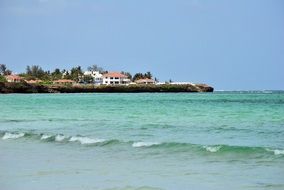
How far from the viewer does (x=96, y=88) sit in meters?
133

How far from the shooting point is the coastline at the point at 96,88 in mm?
124125

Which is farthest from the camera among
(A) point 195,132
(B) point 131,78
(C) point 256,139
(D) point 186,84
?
(B) point 131,78

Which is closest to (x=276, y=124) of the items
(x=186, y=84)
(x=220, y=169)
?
(x=220, y=169)

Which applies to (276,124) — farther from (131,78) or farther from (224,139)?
(131,78)

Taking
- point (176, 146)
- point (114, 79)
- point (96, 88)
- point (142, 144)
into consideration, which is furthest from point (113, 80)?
point (176, 146)

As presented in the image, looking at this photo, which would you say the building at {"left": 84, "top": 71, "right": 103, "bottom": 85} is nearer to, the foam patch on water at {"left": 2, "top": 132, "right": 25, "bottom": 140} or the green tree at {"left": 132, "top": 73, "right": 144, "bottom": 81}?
the green tree at {"left": 132, "top": 73, "right": 144, "bottom": 81}

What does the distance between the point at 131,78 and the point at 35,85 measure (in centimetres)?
3932

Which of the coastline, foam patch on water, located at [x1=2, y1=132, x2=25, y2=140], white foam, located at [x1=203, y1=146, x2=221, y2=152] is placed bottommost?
the coastline

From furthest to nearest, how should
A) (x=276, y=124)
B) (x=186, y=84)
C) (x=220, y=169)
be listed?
(x=186, y=84), (x=276, y=124), (x=220, y=169)

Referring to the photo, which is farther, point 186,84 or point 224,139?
point 186,84

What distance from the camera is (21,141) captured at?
17547 millimetres

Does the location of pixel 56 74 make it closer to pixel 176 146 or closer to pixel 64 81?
pixel 64 81

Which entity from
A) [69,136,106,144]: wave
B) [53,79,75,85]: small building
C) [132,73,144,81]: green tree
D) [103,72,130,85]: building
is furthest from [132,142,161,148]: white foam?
[132,73,144,81]: green tree

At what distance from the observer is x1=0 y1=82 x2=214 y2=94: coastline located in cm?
12412
